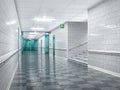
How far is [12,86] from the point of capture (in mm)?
5086

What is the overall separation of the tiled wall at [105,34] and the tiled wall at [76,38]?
5.11m

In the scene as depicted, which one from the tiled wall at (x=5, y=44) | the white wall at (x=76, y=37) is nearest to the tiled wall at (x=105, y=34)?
the tiled wall at (x=5, y=44)

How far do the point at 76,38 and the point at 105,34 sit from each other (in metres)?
7.18

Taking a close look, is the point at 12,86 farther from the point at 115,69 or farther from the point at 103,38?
the point at 103,38

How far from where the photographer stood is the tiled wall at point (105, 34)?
7.09 meters

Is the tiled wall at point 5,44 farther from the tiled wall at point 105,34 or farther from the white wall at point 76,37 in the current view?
the white wall at point 76,37

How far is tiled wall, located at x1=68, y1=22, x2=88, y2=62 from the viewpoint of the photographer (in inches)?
598

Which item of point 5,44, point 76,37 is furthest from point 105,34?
point 76,37

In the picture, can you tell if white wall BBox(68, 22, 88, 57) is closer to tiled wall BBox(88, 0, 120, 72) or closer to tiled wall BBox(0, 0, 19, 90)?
tiled wall BBox(88, 0, 120, 72)

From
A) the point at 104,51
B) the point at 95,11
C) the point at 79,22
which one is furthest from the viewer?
the point at 79,22

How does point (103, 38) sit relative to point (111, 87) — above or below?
above

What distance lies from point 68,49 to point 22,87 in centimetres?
1058

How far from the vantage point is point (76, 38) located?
15.3m

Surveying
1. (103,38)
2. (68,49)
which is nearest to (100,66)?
(103,38)
